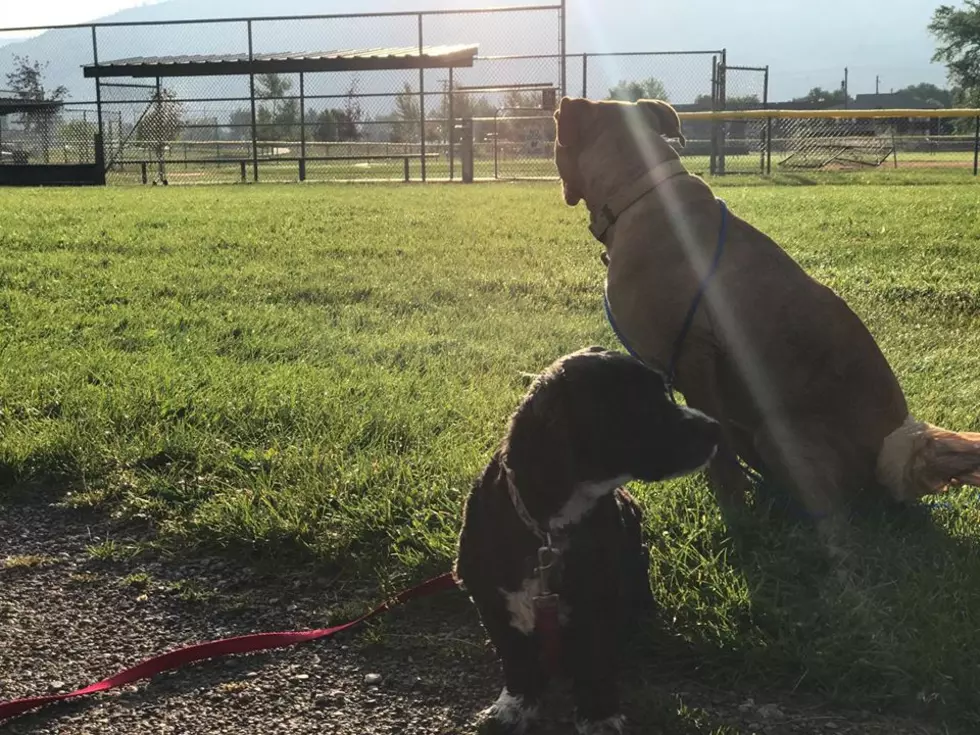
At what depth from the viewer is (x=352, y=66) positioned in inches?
975

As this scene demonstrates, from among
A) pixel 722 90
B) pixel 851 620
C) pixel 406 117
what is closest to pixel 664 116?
pixel 851 620

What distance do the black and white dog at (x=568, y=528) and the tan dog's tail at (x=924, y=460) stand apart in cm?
107

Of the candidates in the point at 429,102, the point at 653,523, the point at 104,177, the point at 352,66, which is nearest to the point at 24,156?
the point at 104,177

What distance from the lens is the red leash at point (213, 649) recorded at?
7.99 feet

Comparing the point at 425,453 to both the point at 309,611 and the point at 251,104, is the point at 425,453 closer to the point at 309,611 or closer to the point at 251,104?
the point at 309,611

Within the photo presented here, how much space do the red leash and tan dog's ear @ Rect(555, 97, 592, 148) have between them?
1.97 meters

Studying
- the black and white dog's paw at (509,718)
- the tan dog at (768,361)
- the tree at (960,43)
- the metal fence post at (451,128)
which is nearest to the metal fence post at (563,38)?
the metal fence post at (451,128)

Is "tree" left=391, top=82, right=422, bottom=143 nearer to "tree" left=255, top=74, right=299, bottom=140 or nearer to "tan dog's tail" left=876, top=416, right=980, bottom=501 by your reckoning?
"tree" left=255, top=74, right=299, bottom=140

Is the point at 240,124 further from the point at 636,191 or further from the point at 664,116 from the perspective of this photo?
the point at 636,191

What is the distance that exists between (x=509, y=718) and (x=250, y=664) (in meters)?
0.85

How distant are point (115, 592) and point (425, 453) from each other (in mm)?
1384

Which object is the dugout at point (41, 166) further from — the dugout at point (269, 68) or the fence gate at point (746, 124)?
the fence gate at point (746, 124)

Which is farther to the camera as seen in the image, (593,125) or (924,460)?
(593,125)

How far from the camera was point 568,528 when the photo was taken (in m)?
2.17
